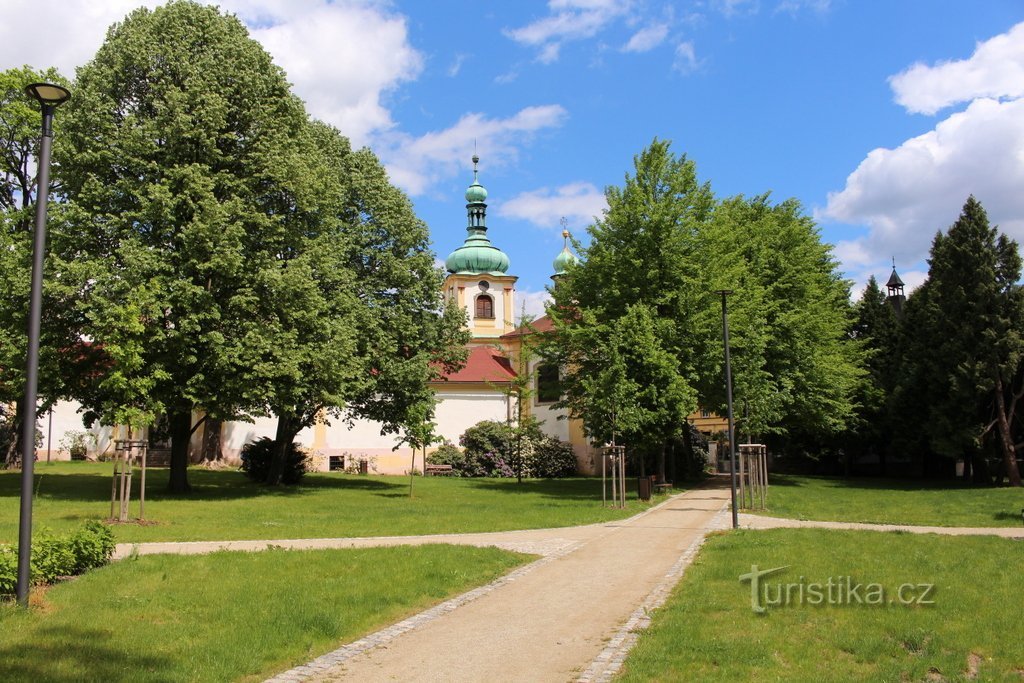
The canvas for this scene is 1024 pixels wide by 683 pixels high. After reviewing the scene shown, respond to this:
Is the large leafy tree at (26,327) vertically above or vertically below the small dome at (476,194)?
below

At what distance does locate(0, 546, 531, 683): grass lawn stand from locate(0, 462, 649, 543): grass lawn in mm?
3655

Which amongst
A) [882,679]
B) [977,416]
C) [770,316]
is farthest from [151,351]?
[977,416]

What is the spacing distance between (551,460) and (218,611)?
37.2 meters

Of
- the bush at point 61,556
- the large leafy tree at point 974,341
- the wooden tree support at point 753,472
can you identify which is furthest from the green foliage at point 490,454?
the bush at point 61,556

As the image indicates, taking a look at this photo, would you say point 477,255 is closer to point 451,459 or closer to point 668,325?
point 451,459

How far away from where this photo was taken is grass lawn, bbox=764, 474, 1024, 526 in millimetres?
19891

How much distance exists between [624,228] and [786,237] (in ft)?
36.9

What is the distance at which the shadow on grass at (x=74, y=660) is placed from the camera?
6676mm

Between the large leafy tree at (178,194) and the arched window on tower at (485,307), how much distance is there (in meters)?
40.8

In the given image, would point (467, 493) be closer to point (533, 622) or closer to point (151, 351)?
point (151, 351)

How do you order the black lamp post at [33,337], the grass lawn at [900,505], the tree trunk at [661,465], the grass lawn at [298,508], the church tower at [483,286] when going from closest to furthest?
the black lamp post at [33,337], the grass lawn at [298,508], the grass lawn at [900,505], the tree trunk at [661,465], the church tower at [483,286]

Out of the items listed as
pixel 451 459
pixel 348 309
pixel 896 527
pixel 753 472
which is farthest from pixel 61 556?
pixel 451 459

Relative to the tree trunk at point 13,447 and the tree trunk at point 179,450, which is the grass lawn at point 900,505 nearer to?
the tree trunk at point 179,450

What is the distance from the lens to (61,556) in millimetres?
10594
